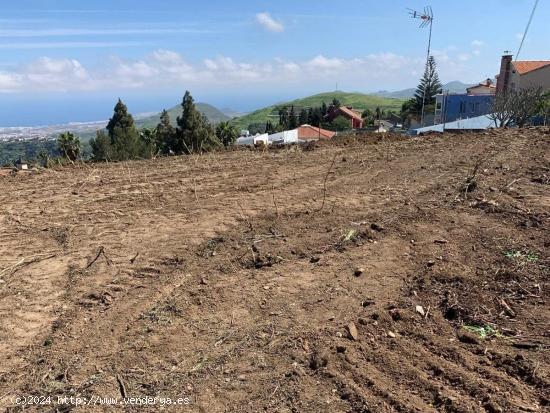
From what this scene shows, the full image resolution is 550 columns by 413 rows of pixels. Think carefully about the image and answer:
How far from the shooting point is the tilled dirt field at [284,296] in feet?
8.54

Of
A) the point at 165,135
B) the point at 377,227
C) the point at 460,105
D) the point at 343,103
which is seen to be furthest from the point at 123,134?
the point at 343,103

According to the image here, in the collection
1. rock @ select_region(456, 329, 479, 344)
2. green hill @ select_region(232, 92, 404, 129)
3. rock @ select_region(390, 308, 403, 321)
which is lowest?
green hill @ select_region(232, 92, 404, 129)

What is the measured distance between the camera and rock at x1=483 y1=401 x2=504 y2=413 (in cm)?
231

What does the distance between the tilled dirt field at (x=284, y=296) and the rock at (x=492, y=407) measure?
0.03 feet

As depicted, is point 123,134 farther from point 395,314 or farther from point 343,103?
point 343,103

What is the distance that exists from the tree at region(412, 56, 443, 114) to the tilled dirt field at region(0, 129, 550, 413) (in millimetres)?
56668

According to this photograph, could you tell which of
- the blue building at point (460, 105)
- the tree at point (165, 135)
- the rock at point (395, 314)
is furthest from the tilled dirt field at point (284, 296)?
the blue building at point (460, 105)

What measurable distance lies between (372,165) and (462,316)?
496 centimetres

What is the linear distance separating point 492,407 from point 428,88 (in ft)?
207

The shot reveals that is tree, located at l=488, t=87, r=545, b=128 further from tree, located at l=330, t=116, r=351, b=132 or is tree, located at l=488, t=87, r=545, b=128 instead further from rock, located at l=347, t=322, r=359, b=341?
tree, located at l=330, t=116, r=351, b=132

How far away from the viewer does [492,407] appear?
91.7 inches

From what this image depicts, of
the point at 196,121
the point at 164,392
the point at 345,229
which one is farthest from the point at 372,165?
the point at 196,121

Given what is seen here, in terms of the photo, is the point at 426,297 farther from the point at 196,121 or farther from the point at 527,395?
the point at 196,121

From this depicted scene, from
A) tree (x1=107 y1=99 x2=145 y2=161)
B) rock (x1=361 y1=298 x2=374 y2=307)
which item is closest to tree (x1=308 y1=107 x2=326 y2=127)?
tree (x1=107 y1=99 x2=145 y2=161)
